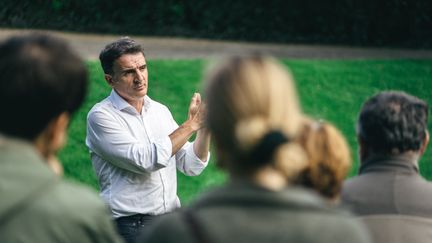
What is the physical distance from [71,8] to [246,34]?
2.93 m

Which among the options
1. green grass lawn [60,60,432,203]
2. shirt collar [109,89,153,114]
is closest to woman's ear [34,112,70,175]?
shirt collar [109,89,153,114]

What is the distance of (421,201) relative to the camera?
165 inches

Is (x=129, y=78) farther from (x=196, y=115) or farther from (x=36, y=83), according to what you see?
(x=36, y=83)

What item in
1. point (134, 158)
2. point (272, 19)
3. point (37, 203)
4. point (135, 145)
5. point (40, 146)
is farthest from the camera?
point (272, 19)

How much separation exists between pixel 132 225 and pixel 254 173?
3364 millimetres

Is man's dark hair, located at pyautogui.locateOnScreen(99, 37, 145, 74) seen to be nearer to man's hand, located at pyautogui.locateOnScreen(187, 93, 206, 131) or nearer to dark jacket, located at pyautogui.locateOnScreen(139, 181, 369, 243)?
man's hand, located at pyautogui.locateOnScreen(187, 93, 206, 131)

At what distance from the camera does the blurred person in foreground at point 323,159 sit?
3.52 metres

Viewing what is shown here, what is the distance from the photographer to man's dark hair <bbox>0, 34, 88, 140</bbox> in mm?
3127

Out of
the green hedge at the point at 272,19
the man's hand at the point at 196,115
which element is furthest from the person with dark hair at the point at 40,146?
the green hedge at the point at 272,19

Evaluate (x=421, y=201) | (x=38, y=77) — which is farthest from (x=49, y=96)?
(x=421, y=201)

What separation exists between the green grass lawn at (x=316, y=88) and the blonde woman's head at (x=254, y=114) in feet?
25.8

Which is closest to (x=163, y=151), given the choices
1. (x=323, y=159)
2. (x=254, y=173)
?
(x=323, y=159)

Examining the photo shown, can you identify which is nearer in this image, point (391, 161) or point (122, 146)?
point (391, 161)

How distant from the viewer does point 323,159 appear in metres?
3.54
